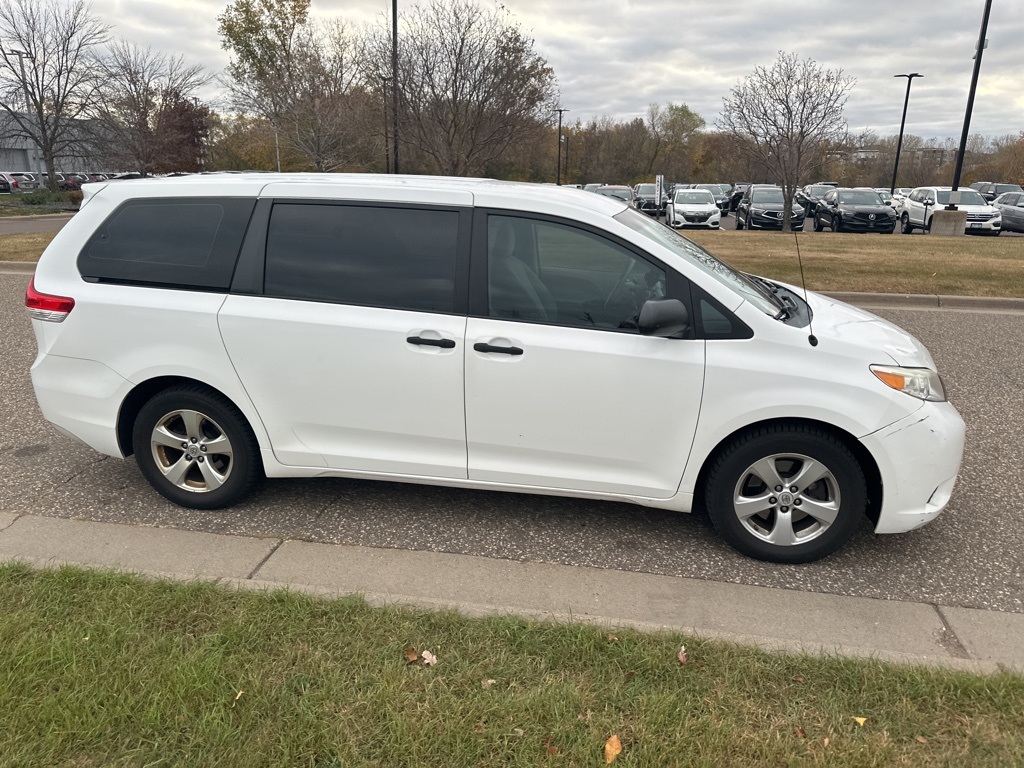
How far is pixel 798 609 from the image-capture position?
3209 mm

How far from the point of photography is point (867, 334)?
3.65 meters

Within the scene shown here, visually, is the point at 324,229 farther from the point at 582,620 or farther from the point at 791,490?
the point at 791,490

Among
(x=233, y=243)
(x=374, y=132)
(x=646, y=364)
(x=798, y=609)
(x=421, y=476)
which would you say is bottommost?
(x=798, y=609)

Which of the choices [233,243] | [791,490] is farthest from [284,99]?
[791,490]

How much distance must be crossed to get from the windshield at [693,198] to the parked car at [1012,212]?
998cm

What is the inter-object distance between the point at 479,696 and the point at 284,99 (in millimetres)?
29494

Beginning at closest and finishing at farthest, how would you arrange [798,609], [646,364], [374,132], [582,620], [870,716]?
1. [870,716]
2. [582,620]
3. [798,609]
4. [646,364]
5. [374,132]

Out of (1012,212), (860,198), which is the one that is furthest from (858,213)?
(1012,212)

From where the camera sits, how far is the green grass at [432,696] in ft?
7.52

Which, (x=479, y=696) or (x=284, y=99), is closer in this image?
(x=479, y=696)

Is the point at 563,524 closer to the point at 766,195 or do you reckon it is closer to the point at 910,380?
the point at 910,380

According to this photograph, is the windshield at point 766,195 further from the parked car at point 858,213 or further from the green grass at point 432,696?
the green grass at point 432,696

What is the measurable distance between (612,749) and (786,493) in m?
1.69

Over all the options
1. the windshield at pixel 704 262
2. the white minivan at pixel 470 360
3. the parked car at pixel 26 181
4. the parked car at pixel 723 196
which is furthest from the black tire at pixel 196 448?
the parked car at pixel 26 181
